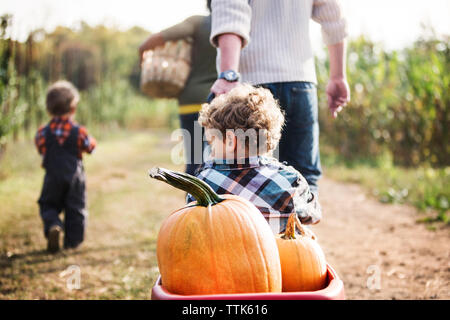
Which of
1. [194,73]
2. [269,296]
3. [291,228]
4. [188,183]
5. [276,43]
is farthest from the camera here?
[194,73]

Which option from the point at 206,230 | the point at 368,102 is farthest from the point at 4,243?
the point at 368,102

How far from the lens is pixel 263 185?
1.52 m

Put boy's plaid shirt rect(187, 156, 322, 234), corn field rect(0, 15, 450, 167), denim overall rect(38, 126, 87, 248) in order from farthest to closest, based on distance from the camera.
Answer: corn field rect(0, 15, 450, 167)
denim overall rect(38, 126, 87, 248)
boy's plaid shirt rect(187, 156, 322, 234)

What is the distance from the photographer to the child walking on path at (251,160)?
1524 millimetres

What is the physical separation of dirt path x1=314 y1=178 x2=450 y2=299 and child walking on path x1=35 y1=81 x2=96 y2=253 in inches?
74.6

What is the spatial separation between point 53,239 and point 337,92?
217 centimetres

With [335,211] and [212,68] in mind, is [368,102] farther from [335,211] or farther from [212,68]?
[212,68]

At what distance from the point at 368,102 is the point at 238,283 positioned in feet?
20.4

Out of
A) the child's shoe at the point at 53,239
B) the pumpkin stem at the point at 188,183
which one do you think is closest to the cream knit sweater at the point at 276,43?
the pumpkin stem at the point at 188,183

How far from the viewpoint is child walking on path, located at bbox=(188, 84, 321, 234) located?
5.00 feet

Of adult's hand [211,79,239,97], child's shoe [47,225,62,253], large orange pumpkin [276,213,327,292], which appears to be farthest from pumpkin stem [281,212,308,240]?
child's shoe [47,225,62,253]

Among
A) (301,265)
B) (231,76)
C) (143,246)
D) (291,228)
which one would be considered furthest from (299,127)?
(143,246)

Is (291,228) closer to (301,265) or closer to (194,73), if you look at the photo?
(301,265)

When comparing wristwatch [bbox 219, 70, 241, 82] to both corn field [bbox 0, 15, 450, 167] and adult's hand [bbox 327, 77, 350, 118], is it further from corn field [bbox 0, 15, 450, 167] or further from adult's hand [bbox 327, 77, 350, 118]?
corn field [bbox 0, 15, 450, 167]
